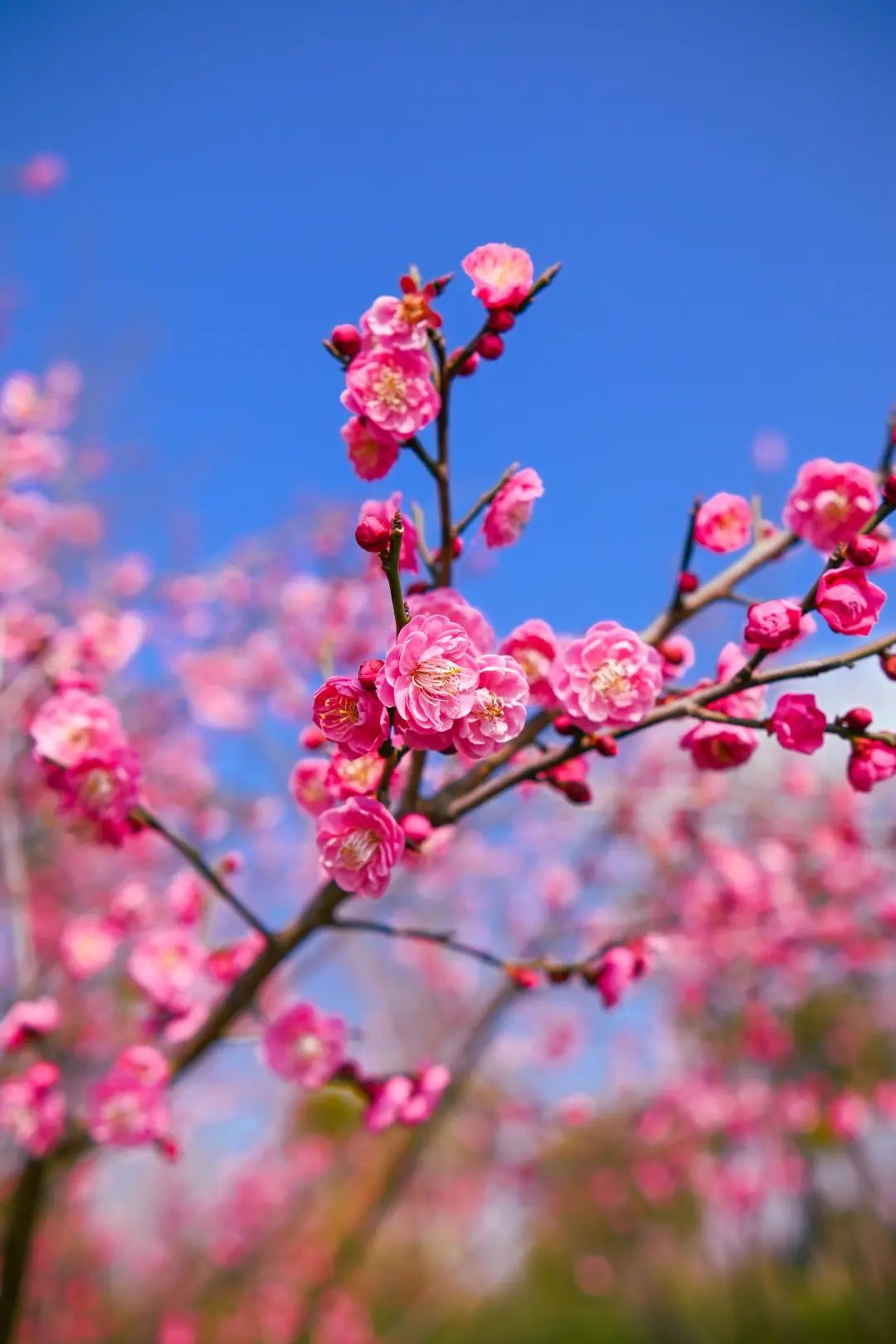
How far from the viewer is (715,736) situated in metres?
Answer: 1.45

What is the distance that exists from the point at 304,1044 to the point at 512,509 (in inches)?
48.7

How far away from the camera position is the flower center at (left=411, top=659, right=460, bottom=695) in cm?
103

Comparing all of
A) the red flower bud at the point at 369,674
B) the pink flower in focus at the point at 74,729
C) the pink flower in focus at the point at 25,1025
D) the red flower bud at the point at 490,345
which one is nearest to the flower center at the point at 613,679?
the red flower bud at the point at 369,674

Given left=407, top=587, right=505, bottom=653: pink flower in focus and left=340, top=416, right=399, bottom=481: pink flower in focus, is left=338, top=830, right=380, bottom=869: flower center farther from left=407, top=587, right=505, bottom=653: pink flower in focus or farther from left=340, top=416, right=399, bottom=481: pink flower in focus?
left=340, top=416, right=399, bottom=481: pink flower in focus

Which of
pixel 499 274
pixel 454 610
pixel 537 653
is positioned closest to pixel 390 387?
pixel 499 274

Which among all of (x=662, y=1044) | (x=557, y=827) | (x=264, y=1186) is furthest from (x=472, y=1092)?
(x=662, y=1044)

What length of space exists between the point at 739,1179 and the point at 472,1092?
3.19 m

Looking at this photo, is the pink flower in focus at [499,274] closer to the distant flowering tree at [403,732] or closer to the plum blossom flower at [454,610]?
the distant flowering tree at [403,732]

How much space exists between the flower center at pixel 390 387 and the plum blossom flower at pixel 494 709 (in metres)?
0.50

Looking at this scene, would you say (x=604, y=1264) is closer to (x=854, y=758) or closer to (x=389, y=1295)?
(x=389, y=1295)

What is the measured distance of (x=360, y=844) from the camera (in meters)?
1.22

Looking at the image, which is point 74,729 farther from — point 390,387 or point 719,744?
point 719,744

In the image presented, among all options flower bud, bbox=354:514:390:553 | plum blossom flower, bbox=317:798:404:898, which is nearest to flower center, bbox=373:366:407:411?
flower bud, bbox=354:514:390:553

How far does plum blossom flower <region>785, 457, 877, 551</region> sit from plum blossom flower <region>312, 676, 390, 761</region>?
3.29 ft
